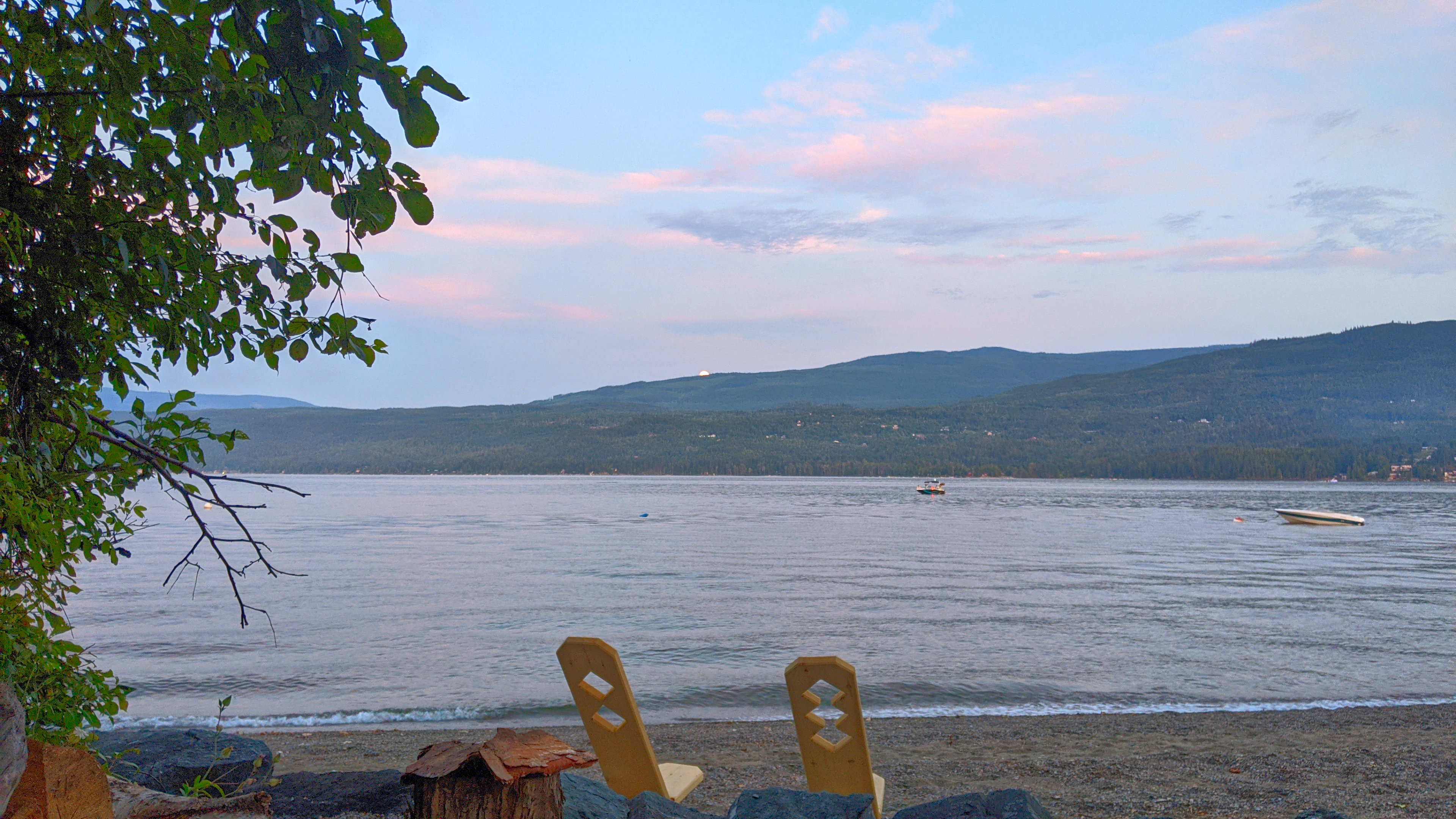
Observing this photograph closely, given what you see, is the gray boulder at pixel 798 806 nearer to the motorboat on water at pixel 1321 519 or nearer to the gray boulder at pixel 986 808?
Result: the gray boulder at pixel 986 808

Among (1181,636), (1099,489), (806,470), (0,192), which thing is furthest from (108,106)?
(806,470)

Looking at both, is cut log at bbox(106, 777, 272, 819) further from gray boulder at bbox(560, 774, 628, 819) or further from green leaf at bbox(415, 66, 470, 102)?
green leaf at bbox(415, 66, 470, 102)

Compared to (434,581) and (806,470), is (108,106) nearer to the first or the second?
(434,581)

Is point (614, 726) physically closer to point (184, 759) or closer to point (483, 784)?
point (483, 784)

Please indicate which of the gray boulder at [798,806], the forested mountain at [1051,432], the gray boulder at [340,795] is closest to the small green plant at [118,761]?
the gray boulder at [340,795]

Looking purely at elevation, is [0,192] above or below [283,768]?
above

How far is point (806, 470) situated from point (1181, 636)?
123558 mm

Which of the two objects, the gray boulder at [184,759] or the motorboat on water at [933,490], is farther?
the motorboat on water at [933,490]

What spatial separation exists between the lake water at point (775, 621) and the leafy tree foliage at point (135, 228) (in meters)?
8.26

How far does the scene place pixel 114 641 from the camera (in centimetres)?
1584

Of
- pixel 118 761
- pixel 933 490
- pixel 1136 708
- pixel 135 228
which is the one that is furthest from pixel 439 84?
pixel 933 490

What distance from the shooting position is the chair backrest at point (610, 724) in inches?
175

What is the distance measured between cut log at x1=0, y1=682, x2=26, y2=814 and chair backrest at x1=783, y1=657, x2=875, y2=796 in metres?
3.28

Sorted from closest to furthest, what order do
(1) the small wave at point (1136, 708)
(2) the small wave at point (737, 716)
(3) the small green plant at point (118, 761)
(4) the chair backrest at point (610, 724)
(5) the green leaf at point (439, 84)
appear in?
(5) the green leaf at point (439, 84) → (3) the small green plant at point (118, 761) → (4) the chair backrest at point (610, 724) → (2) the small wave at point (737, 716) → (1) the small wave at point (1136, 708)
